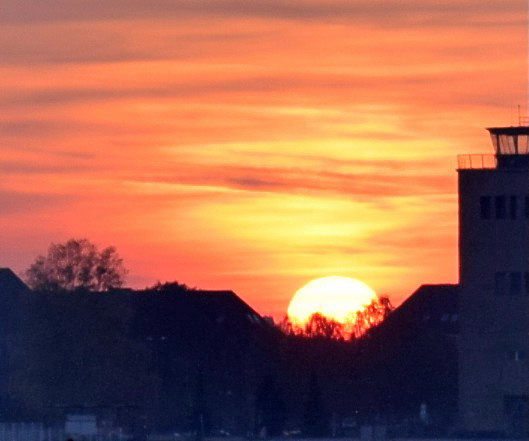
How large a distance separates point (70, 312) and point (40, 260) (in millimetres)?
6839

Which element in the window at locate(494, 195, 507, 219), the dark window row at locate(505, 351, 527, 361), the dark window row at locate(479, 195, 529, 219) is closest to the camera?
the dark window row at locate(505, 351, 527, 361)

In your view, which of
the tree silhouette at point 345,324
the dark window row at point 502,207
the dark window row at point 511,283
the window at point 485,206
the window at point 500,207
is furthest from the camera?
the tree silhouette at point 345,324

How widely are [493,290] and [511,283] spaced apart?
1.12 metres

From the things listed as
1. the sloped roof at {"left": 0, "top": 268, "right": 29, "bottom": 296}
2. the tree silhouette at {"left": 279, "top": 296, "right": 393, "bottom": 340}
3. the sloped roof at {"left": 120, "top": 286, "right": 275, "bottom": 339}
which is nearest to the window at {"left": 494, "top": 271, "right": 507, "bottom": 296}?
the sloped roof at {"left": 120, "top": 286, "right": 275, "bottom": 339}

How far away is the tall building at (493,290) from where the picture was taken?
11894 centimetres

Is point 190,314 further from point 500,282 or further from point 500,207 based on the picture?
point 500,207

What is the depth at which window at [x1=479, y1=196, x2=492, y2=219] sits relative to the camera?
121 metres

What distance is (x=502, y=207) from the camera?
120688 millimetres

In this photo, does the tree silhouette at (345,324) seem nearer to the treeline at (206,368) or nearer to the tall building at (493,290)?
the treeline at (206,368)

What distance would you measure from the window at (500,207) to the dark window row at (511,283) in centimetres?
340

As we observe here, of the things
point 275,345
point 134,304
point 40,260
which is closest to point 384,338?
point 275,345

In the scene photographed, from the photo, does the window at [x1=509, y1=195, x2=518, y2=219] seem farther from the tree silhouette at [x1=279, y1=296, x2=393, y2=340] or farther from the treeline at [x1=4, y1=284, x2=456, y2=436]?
the tree silhouette at [x1=279, y1=296, x2=393, y2=340]

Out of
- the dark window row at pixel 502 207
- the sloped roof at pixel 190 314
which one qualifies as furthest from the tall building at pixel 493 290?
the sloped roof at pixel 190 314

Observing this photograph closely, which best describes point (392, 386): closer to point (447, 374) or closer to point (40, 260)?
point (447, 374)
